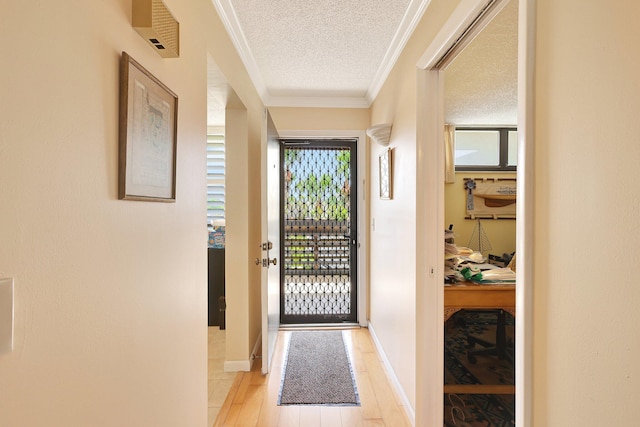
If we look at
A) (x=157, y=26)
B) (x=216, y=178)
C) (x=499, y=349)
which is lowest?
(x=499, y=349)

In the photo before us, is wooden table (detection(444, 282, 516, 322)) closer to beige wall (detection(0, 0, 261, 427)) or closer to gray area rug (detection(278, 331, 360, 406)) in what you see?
gray area rug (detection(278, 331, 360, 406))

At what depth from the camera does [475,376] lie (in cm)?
248

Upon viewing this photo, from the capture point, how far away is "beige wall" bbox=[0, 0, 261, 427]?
0.58 meters

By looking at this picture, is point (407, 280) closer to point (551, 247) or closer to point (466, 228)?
point (551, 247)

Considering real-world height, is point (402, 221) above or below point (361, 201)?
below

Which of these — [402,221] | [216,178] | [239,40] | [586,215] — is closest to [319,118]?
[239,40]

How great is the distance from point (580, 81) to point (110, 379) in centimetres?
142

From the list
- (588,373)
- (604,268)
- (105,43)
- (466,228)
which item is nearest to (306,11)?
(105,43)

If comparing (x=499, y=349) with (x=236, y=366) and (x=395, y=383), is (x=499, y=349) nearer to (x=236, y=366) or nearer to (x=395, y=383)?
(x=395, y=383)

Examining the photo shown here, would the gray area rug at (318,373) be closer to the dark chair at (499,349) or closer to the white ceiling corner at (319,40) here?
the dark chair at (499,349)

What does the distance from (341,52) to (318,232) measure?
1.90 m

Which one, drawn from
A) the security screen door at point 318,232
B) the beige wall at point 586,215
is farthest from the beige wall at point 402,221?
the beige wall at point 586,215

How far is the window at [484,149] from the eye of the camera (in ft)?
14.0

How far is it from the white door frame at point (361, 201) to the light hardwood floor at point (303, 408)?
3.07 ft
